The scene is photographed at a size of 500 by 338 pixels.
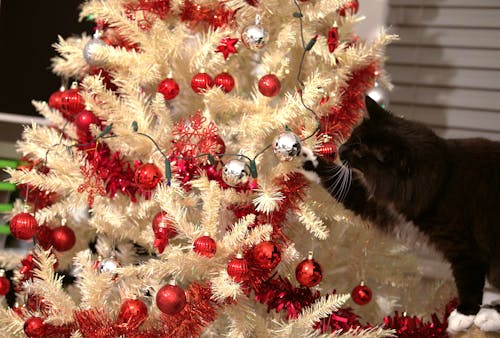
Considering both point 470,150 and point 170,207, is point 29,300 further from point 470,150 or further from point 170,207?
point 470,150

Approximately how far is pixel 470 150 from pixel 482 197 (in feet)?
0.34

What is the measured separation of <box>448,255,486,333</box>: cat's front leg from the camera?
1079 mm

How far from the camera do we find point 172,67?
126 cm

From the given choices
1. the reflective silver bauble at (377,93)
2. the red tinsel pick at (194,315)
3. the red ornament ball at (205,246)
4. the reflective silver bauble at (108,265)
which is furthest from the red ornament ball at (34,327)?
the reflective silver bauble at (377,93)

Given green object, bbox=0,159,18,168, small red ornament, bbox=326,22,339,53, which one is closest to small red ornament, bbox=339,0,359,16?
small red ornament, bbox=326,22,339,53

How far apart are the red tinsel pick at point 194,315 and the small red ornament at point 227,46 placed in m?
0.49

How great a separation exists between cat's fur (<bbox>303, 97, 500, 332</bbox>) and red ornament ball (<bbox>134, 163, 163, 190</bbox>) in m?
0.41

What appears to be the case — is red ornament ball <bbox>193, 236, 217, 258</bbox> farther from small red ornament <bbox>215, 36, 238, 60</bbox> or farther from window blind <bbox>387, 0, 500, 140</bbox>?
window blind <bbox>387, 0, 500, 140</bbox>

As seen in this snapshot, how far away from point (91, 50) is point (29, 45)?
0.61 metres

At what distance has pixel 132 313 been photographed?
3.49ft

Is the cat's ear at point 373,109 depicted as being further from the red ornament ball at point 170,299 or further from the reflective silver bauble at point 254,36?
the red ornament ball at point 170,299

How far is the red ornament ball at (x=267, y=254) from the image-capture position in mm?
1034

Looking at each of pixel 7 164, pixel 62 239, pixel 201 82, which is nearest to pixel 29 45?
pixel 7 164

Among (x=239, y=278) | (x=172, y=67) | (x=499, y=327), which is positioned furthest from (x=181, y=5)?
(x=499, y=327)
